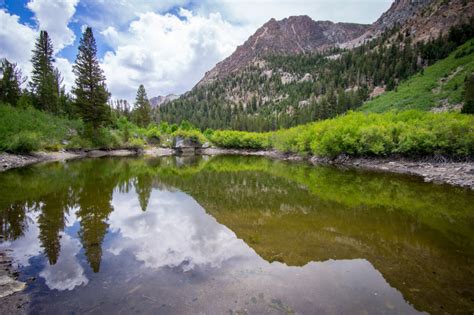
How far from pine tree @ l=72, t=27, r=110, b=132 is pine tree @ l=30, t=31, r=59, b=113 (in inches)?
456

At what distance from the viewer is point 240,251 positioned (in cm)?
1073

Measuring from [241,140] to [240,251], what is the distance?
8121 cm

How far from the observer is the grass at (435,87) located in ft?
201

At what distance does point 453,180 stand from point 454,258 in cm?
2183

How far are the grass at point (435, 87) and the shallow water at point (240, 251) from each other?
54.1 meters

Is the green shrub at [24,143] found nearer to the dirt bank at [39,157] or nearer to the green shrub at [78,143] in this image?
the dirt bank at [39,157]

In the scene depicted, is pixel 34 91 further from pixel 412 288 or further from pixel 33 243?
pixel 412 288

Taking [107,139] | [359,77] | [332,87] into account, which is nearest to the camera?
[107,139]

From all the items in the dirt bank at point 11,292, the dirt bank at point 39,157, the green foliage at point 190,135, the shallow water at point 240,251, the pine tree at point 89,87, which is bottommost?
the shallow water at point 240,251

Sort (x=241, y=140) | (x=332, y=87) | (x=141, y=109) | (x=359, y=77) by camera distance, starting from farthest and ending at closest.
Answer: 1. (x=332, y=87)
2. (x=359, y=77)
3. (x=141, y=109)
4. (x=241, y=140)

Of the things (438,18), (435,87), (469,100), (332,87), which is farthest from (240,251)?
(438,18)

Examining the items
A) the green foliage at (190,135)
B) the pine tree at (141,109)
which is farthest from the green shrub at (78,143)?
the pine tree at (141,109)

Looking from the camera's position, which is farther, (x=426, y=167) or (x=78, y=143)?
(x=78, y=143)

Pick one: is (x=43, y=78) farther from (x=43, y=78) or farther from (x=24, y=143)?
(x=24, y=143)
